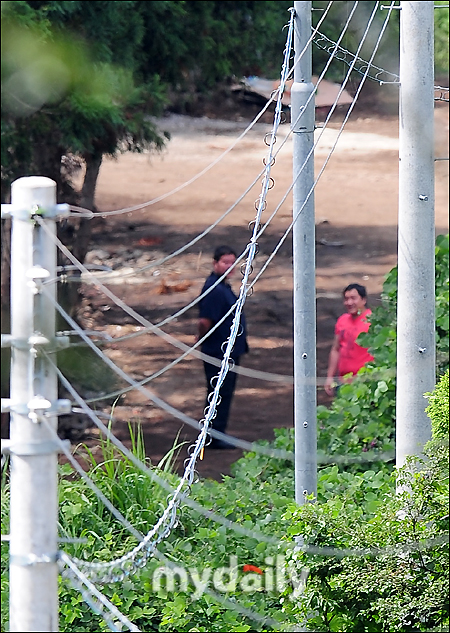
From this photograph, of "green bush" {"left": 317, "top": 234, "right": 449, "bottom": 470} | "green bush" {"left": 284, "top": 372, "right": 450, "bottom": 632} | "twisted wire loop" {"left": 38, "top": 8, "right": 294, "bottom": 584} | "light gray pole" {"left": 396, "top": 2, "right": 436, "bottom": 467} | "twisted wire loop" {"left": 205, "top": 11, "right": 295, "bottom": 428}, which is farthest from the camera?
"green bush" {"left": 317, "top": 234, "right": 449, "bottom": 470}

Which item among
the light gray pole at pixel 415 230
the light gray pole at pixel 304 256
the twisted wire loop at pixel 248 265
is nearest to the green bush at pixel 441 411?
the twisted wire loop at pixel 248 265

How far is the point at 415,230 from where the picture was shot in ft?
15.1

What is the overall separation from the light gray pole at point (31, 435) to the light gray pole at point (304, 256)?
8.46ft

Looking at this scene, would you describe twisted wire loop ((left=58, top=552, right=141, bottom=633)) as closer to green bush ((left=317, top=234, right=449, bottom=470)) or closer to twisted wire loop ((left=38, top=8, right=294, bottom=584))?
twisted wire loop ((left=38, top=8, right=294, bottom=584))

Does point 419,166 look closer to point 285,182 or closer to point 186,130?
point 285,182

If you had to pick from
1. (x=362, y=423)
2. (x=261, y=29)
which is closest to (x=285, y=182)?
(x=261, y=29)

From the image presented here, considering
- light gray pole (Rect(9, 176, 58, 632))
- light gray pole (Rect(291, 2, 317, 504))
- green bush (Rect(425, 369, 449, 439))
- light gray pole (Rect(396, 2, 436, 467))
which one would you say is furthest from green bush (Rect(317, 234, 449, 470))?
light gray pole (Rect(9, 176, 58, 632))

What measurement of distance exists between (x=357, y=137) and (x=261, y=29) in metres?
16.1

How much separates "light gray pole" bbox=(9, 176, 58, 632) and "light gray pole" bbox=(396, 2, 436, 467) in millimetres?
2522

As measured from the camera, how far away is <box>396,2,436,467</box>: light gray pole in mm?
4547

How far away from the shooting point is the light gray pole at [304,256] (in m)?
4.84

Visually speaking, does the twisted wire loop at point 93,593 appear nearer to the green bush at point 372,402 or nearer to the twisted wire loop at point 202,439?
the twisted wire loop at point 202,439

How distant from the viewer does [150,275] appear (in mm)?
14750

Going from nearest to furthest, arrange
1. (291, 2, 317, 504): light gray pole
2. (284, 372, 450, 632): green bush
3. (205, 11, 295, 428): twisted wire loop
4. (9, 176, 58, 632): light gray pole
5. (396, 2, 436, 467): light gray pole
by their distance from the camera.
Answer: (9, 176, 58, 632): light gray pole
(284, 372, 450, 632): green bush
(205, 11, 295, 428): twisted wire loop
(396, 2, 436, 467): light gray pole
(291, 2, 317, 504): light gray pole
